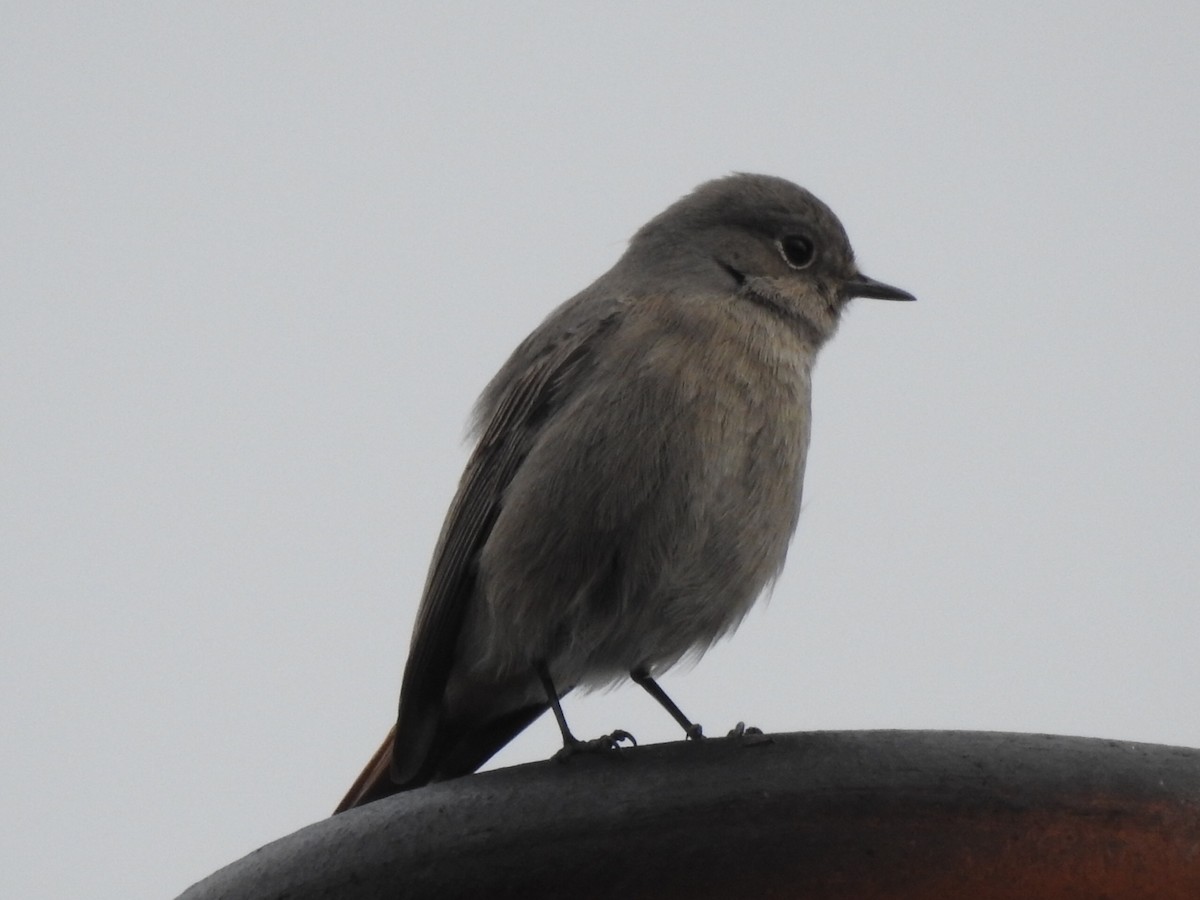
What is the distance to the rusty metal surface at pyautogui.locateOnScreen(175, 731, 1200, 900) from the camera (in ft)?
7.95

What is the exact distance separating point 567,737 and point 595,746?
1.90ft

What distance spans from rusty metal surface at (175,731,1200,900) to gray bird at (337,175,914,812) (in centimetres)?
130

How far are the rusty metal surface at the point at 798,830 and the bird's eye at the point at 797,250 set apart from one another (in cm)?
278

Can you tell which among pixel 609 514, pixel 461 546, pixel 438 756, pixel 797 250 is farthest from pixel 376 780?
pixel 797 250

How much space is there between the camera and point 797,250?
5383mm

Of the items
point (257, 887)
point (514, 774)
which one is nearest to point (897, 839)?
point (514, 774)

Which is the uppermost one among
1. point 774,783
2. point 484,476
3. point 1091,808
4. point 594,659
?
point 484,476

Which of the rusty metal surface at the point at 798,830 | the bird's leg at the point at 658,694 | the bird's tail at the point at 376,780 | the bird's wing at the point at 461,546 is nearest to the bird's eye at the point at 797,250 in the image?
the bird's wing at the point at 461,546

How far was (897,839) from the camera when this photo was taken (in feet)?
8.11

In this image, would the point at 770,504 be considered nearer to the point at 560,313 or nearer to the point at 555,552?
the point at 555,552

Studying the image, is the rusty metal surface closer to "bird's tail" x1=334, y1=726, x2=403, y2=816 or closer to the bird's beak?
"bird's tail" x1=334, y1=726, x2=403, y2=816

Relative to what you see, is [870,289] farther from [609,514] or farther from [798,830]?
[798,830]

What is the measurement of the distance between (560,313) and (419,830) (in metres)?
2.74

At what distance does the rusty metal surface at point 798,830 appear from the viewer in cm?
242
